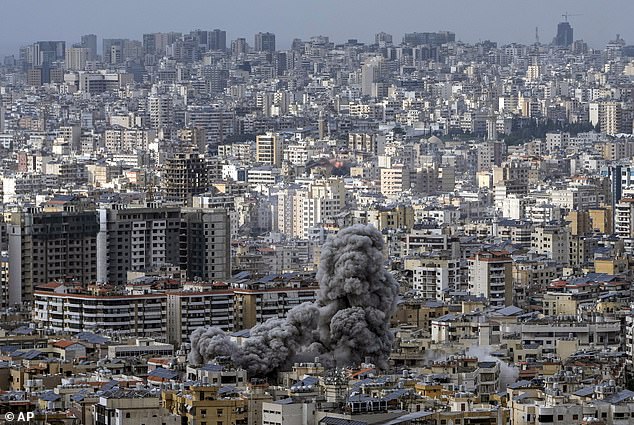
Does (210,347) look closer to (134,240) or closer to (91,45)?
(134,240)

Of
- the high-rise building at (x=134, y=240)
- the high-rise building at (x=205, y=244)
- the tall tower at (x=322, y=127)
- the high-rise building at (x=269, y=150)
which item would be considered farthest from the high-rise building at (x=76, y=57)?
the high-rise building at (x=134, y=240)

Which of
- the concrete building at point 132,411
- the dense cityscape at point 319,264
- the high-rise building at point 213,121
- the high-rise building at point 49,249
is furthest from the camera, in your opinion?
the high-rise building at point 213,121

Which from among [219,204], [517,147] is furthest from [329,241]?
[517,147]

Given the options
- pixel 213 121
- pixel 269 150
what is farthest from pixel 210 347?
pixel 213 121

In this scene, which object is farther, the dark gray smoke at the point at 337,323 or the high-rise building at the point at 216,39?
the high-rise building at the point at 216,39

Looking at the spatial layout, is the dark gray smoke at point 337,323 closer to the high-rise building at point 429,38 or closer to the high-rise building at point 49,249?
the high-rise building at point 49,249

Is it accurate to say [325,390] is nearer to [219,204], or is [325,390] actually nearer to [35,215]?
[35,215]

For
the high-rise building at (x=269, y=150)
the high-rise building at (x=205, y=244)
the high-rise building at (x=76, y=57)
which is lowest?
the high-rise building at (x=205, y=244)
